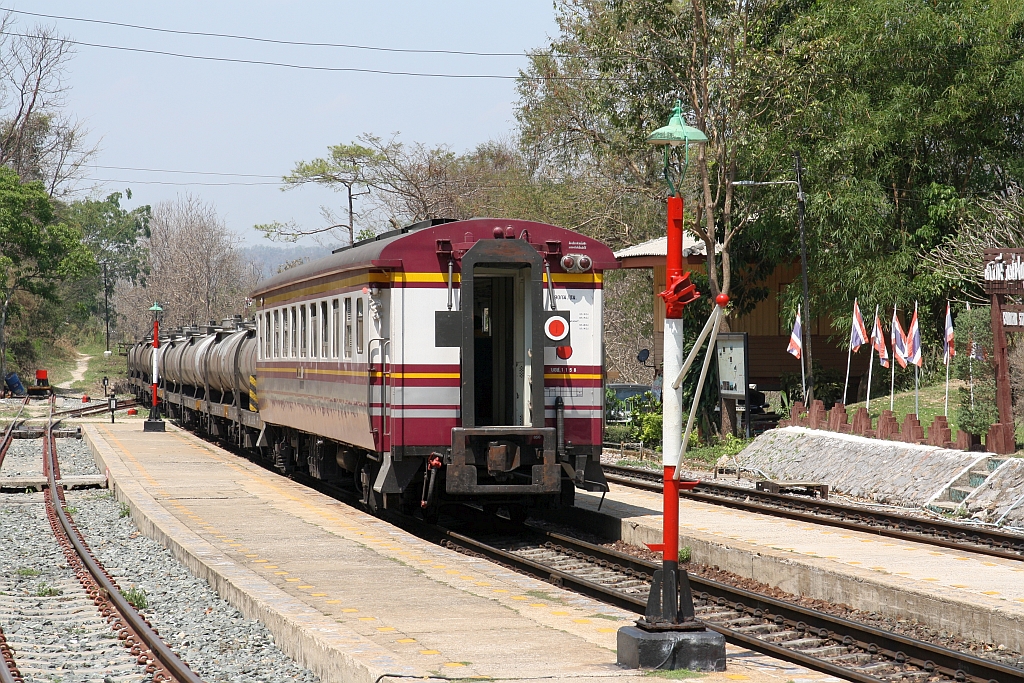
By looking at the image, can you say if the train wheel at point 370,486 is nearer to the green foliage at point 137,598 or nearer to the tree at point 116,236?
the green foliage at point 137,598

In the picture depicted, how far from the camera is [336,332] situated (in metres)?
14.8

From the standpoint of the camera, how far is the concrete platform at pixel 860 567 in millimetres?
8656

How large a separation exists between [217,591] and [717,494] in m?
9.32

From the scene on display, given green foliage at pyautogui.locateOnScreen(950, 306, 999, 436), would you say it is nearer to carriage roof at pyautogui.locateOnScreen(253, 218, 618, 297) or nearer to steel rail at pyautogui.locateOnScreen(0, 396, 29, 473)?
carriage roof at pyautogui.locateOnScreen(253, 218, 618, 297)

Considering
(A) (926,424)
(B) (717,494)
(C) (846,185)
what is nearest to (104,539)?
(B) (717,494)

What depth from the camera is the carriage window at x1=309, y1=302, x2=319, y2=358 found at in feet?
52.5

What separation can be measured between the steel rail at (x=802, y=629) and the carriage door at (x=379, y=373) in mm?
1796

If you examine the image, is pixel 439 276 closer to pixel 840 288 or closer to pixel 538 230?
pixel 538 230

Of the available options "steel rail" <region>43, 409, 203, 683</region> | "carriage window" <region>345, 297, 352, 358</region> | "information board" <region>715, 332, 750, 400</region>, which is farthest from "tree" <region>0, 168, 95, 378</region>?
"carriage window" <region>345, 297, 352, 358</region>

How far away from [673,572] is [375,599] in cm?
280

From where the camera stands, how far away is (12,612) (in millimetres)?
10117

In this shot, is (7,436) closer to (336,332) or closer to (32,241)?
(336,332)

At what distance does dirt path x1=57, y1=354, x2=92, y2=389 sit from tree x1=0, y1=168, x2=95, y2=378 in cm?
1398

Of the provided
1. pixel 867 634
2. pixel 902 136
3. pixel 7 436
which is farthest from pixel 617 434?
pixel 867 634
